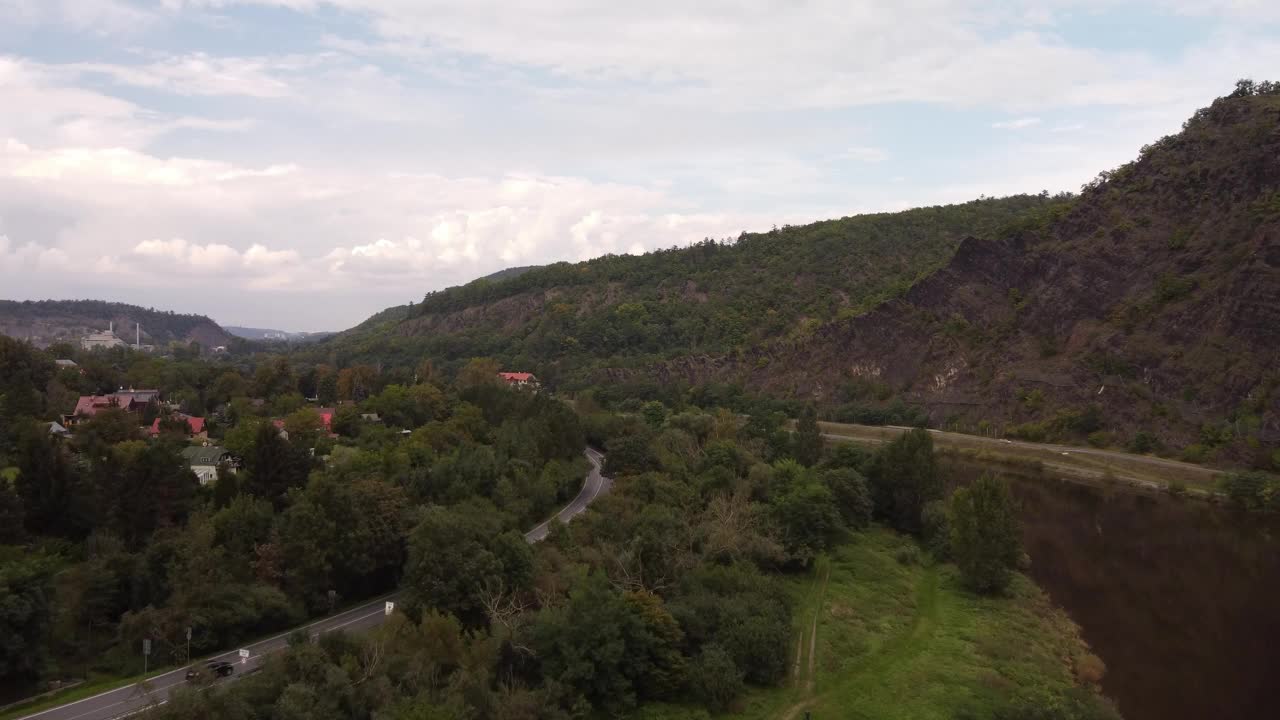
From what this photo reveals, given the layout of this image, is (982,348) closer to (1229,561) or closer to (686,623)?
(1229,561)

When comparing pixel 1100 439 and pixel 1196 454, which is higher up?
pixel 1100 439

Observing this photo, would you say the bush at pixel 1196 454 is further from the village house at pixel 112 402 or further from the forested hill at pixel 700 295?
the village house at pixel 112 402

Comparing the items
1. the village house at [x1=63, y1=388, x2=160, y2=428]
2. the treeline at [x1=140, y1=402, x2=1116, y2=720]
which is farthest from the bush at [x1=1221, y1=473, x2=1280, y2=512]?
the village house at [x1=63, y1=388, x2=160, y2=428]

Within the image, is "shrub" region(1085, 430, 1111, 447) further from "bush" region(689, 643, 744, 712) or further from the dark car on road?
the dark car on road

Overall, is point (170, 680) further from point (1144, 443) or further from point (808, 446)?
point (1144, 443)

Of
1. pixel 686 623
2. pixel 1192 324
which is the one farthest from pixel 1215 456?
pixel 686 623

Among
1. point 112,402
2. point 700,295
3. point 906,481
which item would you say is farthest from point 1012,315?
point 112,402
